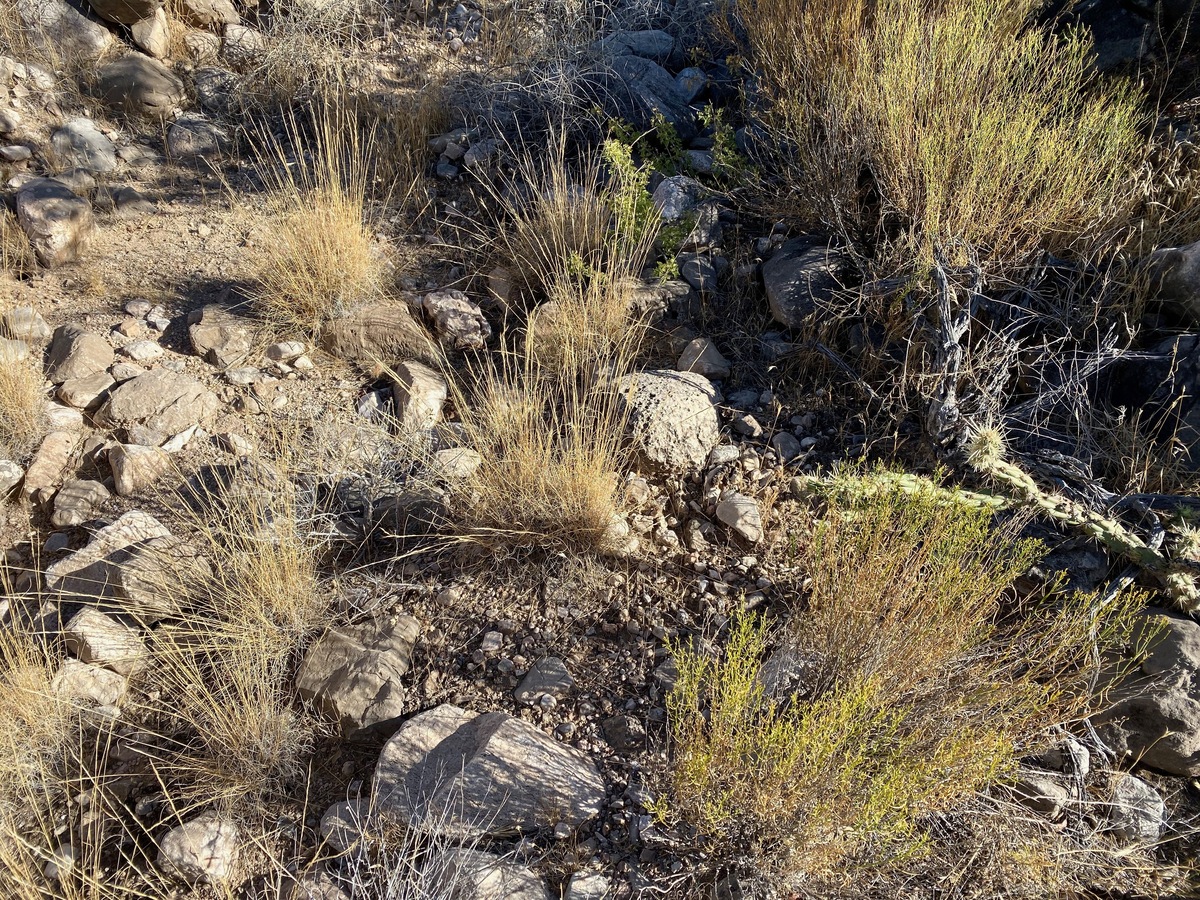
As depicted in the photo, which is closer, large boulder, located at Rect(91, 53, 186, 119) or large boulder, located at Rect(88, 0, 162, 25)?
large boulder, located at Rect(91, 53, 186, 119)

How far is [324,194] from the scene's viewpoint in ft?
11.9

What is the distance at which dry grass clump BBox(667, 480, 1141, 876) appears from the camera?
6.36 feet

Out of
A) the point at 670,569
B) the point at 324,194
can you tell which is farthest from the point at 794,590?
the point at 324,194

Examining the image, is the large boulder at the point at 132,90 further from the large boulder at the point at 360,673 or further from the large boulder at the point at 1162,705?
the large boulder at the point at 1162,705

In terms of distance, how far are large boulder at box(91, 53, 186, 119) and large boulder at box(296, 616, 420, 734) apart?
3.67m

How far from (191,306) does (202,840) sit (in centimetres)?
248

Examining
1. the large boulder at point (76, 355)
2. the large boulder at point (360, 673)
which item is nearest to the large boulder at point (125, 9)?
the large boulder at point (76, 355)

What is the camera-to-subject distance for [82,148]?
4.37m

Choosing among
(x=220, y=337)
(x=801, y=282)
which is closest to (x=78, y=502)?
(x=220, y=337)

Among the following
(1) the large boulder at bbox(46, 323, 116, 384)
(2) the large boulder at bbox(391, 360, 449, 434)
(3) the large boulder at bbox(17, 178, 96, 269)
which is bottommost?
(2) the large boulder at bbox(391, 360, 449, 434)

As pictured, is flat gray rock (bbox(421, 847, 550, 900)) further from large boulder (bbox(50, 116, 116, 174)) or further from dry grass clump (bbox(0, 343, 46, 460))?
large boulder (bbox(50, 116, 116, 174))

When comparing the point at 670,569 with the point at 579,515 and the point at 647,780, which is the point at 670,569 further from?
the point at 647,780

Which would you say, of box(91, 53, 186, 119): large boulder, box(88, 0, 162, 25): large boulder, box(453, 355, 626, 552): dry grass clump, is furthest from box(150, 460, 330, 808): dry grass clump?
box(88, 0, 162, 25): large boulder

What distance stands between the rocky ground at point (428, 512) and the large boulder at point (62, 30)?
16 millimetres
